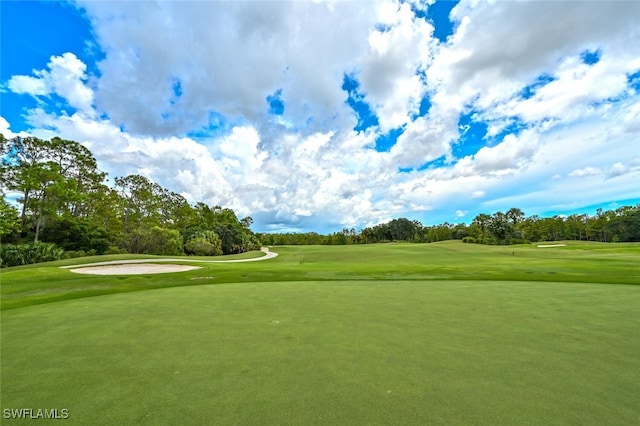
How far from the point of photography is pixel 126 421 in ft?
8.39

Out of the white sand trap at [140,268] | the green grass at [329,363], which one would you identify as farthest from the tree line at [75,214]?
the green grass at [329,363]

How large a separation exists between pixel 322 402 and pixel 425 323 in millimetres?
3259

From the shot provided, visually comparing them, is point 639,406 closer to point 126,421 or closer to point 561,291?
point 126,421

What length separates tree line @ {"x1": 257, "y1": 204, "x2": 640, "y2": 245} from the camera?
233ft

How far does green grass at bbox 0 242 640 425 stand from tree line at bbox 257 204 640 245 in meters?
66.0

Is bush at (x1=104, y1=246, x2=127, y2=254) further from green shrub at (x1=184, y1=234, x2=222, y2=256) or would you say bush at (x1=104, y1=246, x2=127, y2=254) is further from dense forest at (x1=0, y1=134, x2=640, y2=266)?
green shrub at (x1=184, y1=234, x2=222, y2=256)

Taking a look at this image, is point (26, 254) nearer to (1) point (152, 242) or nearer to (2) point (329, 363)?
(1) point (152, 242)

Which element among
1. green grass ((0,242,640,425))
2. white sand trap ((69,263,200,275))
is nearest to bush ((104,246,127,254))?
white sand trap ((69,263,200,275))

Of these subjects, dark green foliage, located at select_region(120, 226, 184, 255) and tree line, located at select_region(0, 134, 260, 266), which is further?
dark green foliage, located at select_region(120, 226, 184, 255)

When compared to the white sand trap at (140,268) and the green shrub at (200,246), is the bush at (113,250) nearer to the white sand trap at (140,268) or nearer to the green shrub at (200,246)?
the green shrub at (200,246)

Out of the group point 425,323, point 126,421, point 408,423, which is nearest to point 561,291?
point 425,323

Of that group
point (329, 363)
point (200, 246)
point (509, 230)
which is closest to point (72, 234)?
point (200, 246)

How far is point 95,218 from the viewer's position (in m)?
44.2

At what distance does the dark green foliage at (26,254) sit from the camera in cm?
2302
